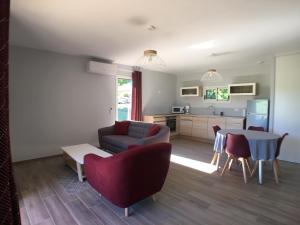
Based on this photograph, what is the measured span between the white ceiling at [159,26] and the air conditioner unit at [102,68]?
1.43 ft

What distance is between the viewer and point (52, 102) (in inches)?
168

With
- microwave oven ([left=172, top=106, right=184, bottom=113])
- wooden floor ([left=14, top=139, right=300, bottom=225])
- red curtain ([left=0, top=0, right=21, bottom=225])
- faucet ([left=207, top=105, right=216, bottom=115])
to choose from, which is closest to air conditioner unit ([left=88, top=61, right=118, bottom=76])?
wooden floor ([left=14, top=139, right=300, bottom=225])

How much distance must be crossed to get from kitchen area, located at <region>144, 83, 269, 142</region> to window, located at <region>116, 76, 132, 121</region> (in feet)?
2.33

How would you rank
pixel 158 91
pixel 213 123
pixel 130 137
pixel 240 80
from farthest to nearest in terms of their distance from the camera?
pixel 158 91 < pixel 213 123 < pixel 240 80 < pixel 130 137

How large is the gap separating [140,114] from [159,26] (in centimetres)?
352

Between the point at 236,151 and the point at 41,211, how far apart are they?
3.07m

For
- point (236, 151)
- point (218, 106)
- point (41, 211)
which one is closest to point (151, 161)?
point (41, 211)

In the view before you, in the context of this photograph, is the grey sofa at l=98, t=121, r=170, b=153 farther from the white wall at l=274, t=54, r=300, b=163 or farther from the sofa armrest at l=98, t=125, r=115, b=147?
the white wall at l=274, t=54, r=300, b=163

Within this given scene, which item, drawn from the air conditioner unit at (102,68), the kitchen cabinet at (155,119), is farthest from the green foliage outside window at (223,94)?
the air conditioner unit at (102,68)

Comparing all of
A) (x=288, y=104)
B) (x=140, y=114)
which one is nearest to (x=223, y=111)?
(x=288, y=104)

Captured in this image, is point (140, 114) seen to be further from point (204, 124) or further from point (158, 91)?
point (204, 124)

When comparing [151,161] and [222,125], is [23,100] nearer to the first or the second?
[151,161]

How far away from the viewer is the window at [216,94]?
6062 mm

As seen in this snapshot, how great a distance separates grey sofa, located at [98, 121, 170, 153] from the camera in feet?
12.3
